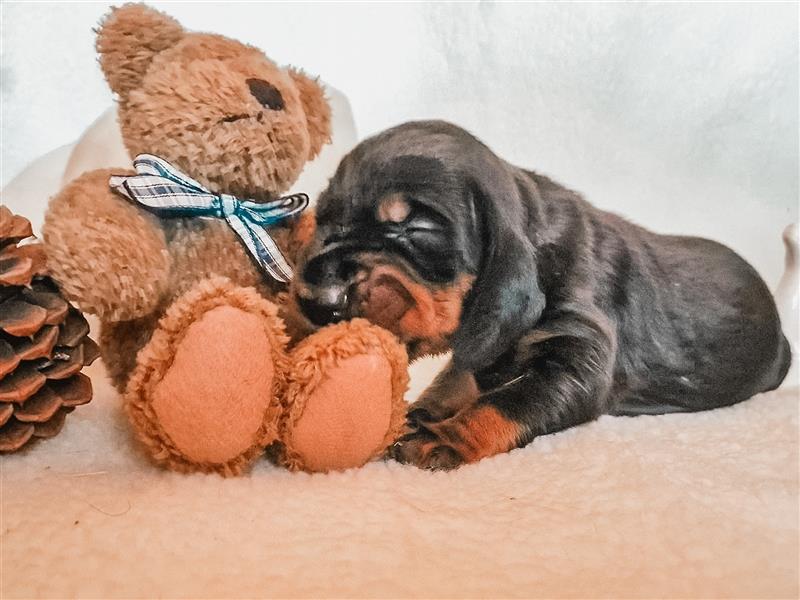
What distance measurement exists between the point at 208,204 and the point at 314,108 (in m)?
0.15

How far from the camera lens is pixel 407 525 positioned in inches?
22.5

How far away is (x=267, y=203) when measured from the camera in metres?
0.68

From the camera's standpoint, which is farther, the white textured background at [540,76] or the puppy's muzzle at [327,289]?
the white textured background at [540,76]

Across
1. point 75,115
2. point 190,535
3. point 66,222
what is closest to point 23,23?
point 75,115

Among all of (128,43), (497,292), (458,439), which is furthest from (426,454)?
(128,43)

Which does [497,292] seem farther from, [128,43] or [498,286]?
[128,43]

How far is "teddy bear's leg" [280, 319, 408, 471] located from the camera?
2.00 ft

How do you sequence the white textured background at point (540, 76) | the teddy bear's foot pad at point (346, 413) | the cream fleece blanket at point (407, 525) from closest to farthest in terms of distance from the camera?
the cream fleece blanket at point (407, 525) < the teddy bear's foot pad at point (346, 413) < the white textured background at point (540, 76)

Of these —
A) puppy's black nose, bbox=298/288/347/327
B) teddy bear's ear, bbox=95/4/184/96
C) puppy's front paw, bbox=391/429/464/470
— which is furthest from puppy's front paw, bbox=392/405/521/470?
teddy bear's ear, bbox=95/4/184/96

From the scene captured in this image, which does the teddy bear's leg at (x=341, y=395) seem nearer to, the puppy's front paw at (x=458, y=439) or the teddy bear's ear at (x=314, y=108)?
the puppy's front paw at (x=458, y=439)

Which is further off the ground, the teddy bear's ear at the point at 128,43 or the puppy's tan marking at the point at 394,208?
the teddy bear's ear at the point at 128,43

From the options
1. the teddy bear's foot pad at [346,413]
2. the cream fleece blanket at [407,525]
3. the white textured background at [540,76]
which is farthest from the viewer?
the white textured background at [540,76]

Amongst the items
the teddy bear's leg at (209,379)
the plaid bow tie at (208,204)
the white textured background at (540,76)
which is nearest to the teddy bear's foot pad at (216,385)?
the teddy bear's leg at (209,379)

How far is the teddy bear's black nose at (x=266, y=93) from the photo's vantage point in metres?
0.64
